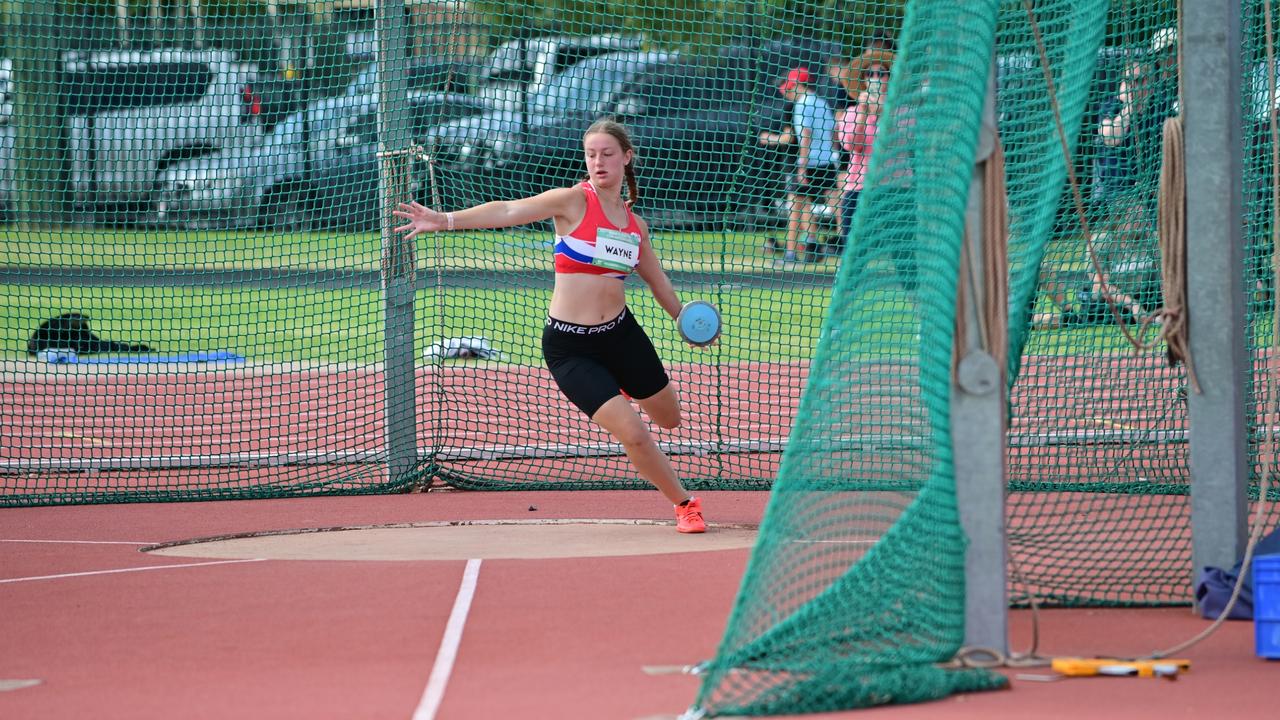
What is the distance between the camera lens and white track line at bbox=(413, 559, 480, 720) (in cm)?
449

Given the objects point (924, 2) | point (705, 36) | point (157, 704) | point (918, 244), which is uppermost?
point (705, 36)

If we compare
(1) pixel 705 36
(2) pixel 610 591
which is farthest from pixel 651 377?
(1) pixel 705 36

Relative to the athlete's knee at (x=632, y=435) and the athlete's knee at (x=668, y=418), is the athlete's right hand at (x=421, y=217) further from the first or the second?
the athlete's knee at (x=668, y=418)

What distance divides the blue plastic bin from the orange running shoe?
3115 mm

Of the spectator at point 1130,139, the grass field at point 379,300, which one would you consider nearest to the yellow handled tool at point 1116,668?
the spectator at point 1130,139

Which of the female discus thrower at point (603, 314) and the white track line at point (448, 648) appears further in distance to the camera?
the female discus thrower at point (603, 314)

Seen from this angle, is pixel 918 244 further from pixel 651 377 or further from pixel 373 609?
pixel 651 377

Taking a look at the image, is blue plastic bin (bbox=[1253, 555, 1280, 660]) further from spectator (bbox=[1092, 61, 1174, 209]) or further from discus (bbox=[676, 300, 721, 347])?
spectator (bbox=[1092, 61, 1174, 209])

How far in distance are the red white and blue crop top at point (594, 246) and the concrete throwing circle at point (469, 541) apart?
4.18 ft

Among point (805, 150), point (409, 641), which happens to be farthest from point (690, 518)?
point (805, 150)

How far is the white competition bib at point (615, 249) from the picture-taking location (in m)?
7.57

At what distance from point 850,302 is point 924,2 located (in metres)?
0.95

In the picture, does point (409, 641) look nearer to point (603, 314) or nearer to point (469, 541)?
point (469, 541)

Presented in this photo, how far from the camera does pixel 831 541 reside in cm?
534
